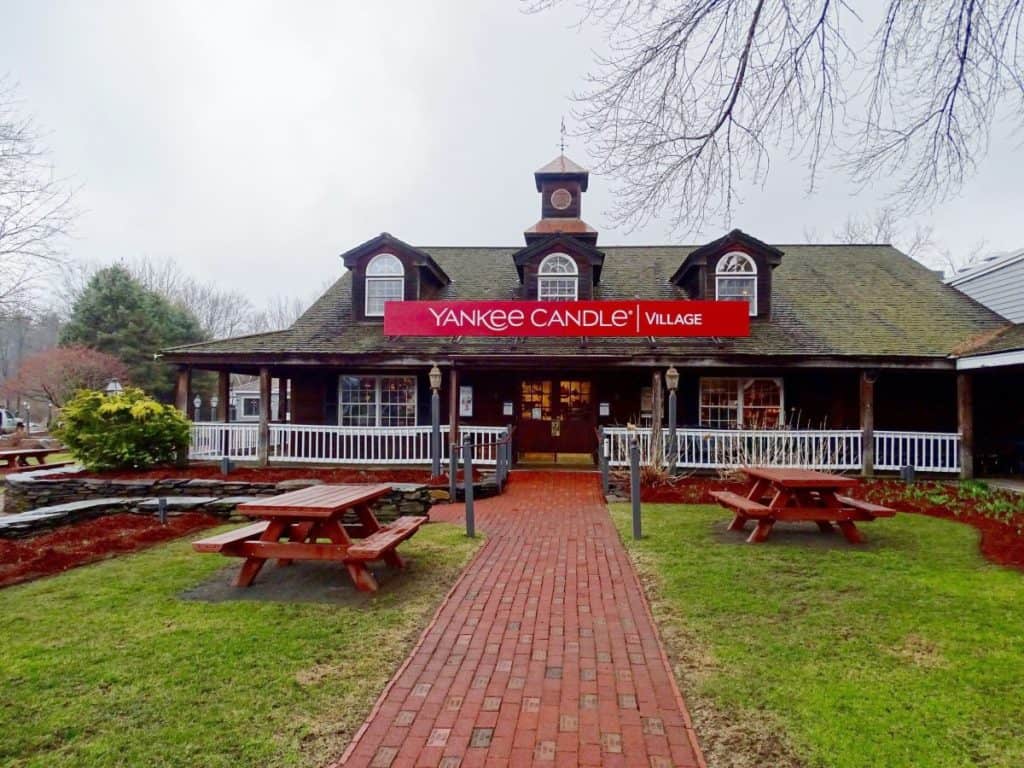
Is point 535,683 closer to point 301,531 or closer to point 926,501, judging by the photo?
point 301,531

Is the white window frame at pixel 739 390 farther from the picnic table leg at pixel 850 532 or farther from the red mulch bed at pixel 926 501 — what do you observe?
the picnic table leg at pixel 850 532

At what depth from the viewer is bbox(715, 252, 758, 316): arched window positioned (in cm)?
1387

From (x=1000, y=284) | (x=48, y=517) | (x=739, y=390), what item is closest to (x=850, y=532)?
(x=739, y=390)

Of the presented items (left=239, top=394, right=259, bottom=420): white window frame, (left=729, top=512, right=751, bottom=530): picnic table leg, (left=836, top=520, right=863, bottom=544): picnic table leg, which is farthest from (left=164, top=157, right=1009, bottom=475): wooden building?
(left=239, top=394, right=259, bottom=420): white window frame

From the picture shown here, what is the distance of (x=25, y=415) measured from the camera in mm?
43844

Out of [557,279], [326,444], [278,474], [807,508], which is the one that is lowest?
[278,474]

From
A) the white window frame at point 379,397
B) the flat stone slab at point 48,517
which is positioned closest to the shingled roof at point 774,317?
the white window frame at point 379,397

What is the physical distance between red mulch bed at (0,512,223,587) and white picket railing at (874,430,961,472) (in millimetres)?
12746

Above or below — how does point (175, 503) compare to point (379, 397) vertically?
below

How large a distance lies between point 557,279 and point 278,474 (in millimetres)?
7827

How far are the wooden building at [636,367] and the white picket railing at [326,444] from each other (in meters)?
0.05

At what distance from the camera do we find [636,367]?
12.3 meters

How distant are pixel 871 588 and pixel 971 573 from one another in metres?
1.31

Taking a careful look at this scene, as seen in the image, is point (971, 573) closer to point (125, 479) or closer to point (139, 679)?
point (139, 679)
